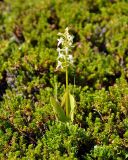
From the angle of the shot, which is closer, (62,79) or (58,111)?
(58,111)

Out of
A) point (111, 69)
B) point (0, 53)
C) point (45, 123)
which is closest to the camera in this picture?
point (45, 123)

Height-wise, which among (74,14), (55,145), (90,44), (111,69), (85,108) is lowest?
(55,145)

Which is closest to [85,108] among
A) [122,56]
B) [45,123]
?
[45,123]

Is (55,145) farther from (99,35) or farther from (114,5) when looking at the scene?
(114,5)

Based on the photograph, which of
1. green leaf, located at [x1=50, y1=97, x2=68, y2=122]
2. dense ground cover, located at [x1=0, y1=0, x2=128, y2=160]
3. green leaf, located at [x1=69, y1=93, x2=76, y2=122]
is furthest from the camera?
green leaf, located at [x1=69, y1=93, x2=76, y2=122]

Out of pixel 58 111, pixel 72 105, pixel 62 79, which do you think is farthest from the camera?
pixel 62 79

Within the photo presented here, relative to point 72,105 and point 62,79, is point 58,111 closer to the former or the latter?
point 72,105

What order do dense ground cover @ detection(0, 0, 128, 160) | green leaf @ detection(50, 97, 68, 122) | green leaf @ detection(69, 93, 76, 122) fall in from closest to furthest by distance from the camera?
dense ground cover @ detection(0, 0, 128, 160)
green leaf @ detection(50, 97, 68, 122)
green leaf @ detection(69, 93, 76, 122)

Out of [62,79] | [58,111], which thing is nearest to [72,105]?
[58,111]
